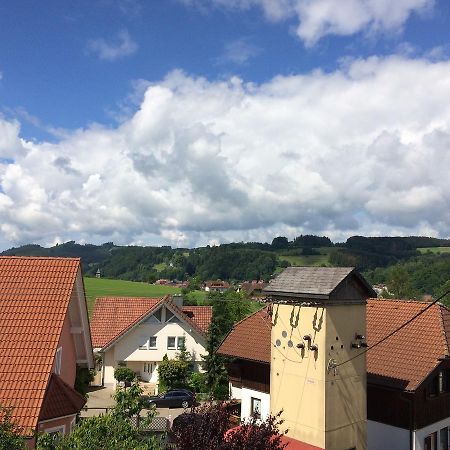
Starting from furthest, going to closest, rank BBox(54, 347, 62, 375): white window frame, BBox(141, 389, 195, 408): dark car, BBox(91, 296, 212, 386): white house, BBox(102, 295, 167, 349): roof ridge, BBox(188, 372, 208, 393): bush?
BBox(91, 296, 212, 386): white house
BBox(102, 295, 167, 349): roof ridge
BBox(188, 372, 208, 393): bush
BBox(141, 389, 195, 408): dark car
BBox(54, 347, 62, 375): white window frame

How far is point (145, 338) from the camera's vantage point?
4275 centimetres

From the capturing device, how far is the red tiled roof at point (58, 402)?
13.6 m

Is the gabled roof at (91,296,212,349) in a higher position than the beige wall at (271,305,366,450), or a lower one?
higher

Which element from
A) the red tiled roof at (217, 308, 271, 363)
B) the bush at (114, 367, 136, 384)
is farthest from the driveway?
the red tiled roof at (217, 308, 271, 363)

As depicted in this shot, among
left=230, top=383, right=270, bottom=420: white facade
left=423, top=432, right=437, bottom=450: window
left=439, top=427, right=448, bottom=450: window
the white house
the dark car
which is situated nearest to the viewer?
left=423, top=432, right=437, bottom=450: window

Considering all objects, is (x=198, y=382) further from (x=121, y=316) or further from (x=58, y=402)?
(x=58, y=402)

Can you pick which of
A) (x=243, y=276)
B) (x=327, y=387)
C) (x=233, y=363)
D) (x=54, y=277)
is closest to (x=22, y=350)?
(x=54, y=277)

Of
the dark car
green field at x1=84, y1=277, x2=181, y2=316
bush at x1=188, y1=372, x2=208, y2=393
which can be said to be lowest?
the dark car

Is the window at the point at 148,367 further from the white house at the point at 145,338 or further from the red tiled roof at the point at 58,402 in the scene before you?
the red tiled roof at the point at 58,402

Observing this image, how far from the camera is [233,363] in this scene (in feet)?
91.2

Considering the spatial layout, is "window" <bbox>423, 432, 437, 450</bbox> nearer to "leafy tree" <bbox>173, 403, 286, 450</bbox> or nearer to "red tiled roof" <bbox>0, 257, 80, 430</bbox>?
"leafy tree" <bbox>173, 403, 286, 450</bbox>

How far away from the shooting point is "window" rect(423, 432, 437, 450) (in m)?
21.6

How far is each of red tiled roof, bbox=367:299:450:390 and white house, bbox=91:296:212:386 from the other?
870 inches

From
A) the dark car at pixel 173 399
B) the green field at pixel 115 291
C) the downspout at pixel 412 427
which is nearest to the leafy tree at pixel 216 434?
the downspout at pixel 412 427
